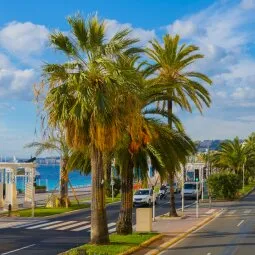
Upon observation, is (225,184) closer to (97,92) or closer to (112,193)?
(112,193)

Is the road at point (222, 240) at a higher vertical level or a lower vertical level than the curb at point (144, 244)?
lower

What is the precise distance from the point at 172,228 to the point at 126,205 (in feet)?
18.8

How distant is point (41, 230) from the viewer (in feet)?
94.3

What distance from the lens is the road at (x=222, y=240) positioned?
2050 cm

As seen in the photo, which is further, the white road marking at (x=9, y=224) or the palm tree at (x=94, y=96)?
the white road marking at (x=9, y=224)

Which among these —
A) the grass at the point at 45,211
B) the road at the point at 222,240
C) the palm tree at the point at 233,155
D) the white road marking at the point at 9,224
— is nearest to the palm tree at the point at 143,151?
the road at the point at 222,240

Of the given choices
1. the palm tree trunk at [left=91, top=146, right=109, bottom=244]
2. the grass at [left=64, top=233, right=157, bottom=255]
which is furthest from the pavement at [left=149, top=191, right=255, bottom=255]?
the palm tree trunk at [left=91, top=146, right=109, bottom=244]

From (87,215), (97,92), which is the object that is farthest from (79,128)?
(87,215)

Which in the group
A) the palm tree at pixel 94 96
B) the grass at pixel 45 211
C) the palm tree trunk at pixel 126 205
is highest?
the palm tree at pixel 94 96

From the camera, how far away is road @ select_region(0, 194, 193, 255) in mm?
21692

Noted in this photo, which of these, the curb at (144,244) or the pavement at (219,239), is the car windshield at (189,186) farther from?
the curb at (144,244)

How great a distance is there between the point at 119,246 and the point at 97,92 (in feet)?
18.9

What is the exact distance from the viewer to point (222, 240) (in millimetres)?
24219

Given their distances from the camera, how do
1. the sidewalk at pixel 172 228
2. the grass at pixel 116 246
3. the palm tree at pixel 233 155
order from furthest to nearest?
the palm tree at pixel 233 155, the sidewalk at pixel 172 228, the grass at pixel 116 246
